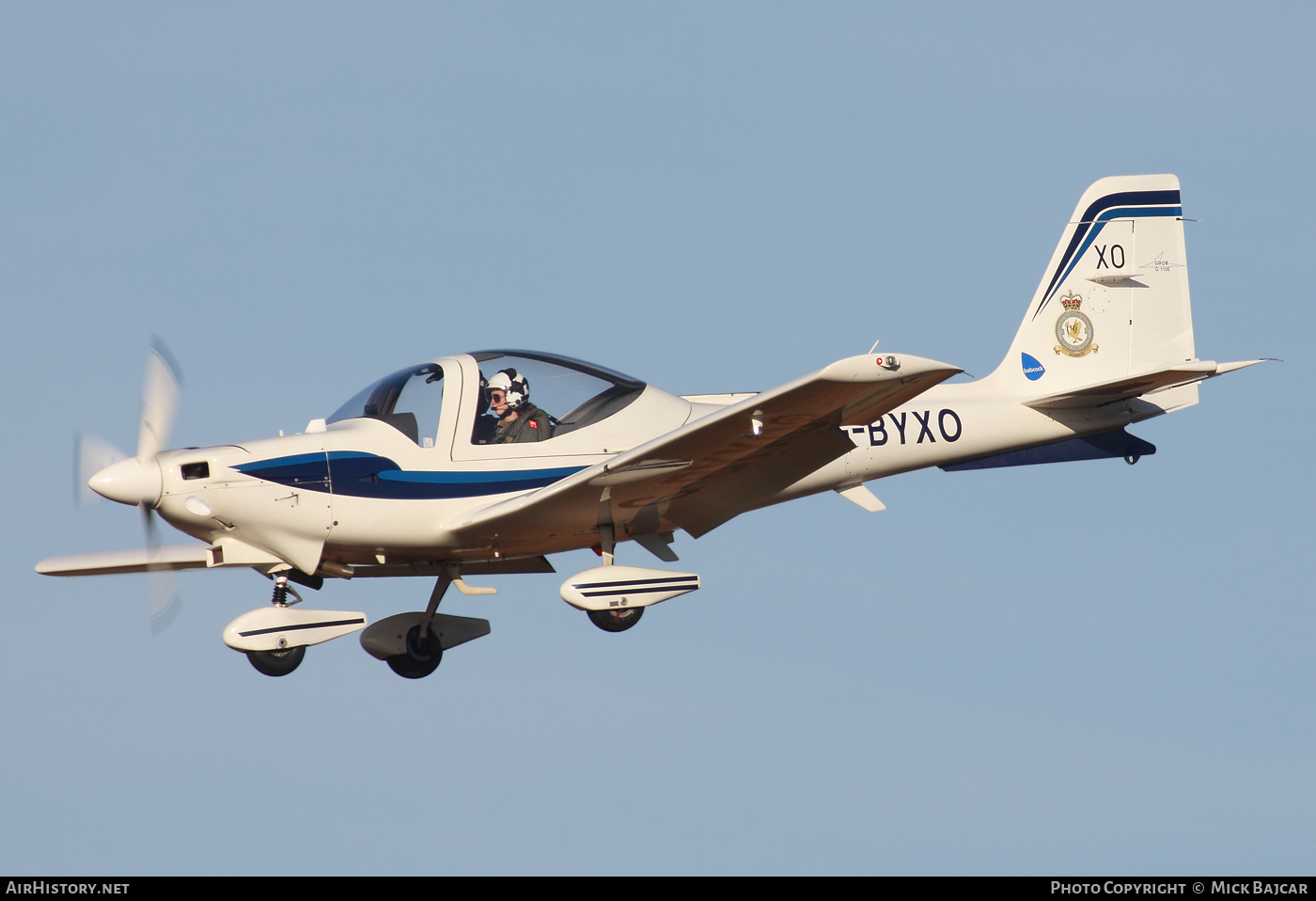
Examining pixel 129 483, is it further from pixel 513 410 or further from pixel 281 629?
pixel 513 410

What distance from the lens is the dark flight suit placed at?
13133mm

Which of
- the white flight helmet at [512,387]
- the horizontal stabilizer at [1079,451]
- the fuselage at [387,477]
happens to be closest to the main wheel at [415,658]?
the fuselage at [387,477]

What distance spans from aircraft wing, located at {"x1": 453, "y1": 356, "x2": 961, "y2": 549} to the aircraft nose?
2420 millimetres

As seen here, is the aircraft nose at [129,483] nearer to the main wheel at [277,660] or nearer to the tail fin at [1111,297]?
the main wheel at [277,660]

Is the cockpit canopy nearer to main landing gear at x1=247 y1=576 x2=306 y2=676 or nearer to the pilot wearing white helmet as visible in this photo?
the pilot wearing white helmet

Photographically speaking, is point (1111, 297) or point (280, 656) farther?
point (1111, 297)

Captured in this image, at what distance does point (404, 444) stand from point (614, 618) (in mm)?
2627

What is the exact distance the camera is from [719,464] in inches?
509

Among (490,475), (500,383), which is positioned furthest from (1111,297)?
(490,475)

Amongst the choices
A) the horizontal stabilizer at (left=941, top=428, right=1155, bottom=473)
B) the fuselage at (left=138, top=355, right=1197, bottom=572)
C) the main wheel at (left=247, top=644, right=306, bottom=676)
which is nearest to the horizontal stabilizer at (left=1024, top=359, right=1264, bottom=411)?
the horizontal stabilizer at (left=941, top=428, right=1155, bottom=473)

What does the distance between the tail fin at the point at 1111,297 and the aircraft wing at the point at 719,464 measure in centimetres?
364

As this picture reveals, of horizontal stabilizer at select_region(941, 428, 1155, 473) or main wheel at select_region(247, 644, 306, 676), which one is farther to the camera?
horizontal stabilizer at select_region(941, 428, 1155, 473)

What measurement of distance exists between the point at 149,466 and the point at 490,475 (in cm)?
271

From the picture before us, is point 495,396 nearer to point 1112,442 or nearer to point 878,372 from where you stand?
point 878,372
